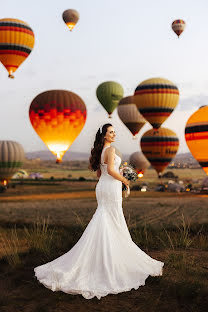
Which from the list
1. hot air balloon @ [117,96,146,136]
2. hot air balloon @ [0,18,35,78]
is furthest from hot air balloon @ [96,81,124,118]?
hot air balloon @ [0,18,35,78]

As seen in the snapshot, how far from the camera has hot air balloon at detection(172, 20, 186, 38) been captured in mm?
46438

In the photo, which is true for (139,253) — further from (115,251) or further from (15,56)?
(15,56)

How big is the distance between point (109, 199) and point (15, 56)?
113 ft

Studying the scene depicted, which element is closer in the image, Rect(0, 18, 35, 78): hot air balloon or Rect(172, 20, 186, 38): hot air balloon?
Rect(0, 18, 35, 78): hot air balloon

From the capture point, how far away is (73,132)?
109 ft

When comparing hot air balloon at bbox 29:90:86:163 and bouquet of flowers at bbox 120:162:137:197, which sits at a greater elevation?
hot air balloon at bbox 29:90:86:163

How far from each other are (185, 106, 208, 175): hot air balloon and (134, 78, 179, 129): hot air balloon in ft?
23.4

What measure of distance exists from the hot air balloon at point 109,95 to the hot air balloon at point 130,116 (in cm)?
253

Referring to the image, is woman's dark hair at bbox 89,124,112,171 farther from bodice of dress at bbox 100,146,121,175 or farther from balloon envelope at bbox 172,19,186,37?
balloon envelope at bbox 172,19,186,37

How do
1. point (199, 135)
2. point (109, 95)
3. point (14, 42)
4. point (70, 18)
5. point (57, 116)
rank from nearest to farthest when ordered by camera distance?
point (199, 135), point (57, 116), point (14, 42), point (70, 18), point (109, 95)

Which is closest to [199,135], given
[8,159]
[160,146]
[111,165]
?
[160,146]

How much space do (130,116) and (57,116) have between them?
20751mm

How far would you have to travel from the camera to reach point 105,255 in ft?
19.8

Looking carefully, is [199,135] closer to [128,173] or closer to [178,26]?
[178,26]
